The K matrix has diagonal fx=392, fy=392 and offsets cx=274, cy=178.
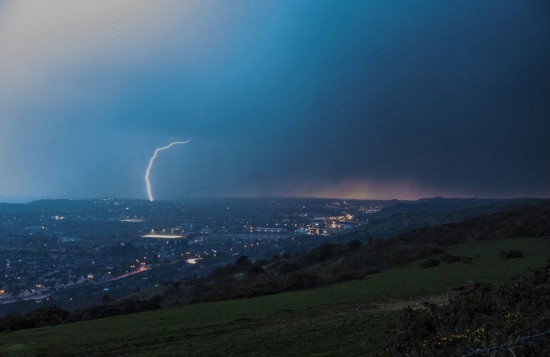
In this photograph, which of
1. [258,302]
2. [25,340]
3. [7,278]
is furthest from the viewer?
[7,278]

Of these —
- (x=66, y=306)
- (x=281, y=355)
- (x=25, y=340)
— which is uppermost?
(x=281, y=355)

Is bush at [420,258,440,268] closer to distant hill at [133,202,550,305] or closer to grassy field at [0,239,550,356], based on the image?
grassy field at [0,239,550,356]

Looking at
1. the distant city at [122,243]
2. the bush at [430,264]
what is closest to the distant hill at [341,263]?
the bush at [430,264]

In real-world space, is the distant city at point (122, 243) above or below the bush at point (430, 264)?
below

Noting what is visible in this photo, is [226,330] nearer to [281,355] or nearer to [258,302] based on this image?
[281,355]

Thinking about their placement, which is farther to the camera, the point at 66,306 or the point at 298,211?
the point at 298,211

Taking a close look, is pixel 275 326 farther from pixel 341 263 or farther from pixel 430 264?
pixel 341 263

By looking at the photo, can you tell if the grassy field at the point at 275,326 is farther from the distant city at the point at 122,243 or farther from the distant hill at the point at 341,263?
the distant city at the point at 122,243

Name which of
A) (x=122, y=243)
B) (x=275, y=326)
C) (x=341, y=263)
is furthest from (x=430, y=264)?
(x=122, y=243)

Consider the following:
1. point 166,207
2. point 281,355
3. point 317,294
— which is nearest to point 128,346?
point 281,355
